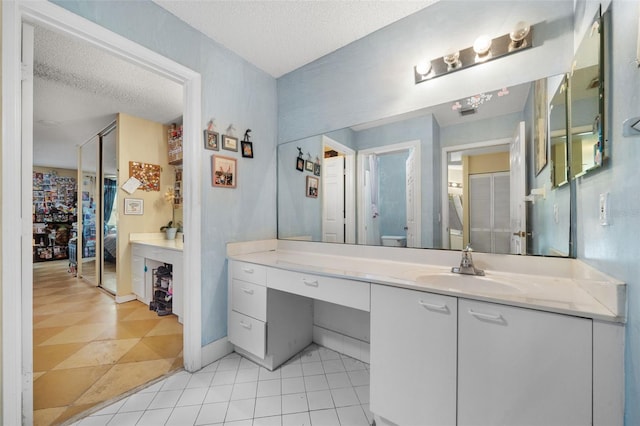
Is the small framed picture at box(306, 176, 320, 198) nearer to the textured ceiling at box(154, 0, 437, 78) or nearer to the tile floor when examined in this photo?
the textured ceiling at box(154, 0, 437, 78)

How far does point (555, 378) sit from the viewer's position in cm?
86

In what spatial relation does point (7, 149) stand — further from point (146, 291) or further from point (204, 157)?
point (146, 291)

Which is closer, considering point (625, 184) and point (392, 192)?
point (625, 184)

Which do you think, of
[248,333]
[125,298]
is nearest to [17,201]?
→ [248,333]

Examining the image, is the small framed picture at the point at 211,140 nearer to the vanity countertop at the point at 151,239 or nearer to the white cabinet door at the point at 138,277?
the vanity countertop at the point at 151,239

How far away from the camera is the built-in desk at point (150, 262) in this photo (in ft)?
8.68

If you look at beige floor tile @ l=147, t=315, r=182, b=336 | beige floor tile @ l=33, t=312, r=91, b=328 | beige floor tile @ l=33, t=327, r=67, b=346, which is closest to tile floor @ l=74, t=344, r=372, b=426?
beige floor tile @ l=147, t=315, r=182, b=336

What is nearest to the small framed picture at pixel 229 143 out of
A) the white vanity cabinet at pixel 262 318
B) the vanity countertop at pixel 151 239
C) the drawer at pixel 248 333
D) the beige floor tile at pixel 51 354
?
the white vanity cabinet at pixel 262 318

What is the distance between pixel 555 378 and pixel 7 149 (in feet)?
7.66

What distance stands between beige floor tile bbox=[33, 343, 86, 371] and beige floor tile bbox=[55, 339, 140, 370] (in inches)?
1.7

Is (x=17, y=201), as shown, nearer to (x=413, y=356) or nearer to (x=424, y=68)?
(x=413, y=356)

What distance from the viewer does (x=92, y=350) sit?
2102 mm

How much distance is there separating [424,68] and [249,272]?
5.91 ft

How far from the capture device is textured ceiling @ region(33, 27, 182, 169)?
2.09m
